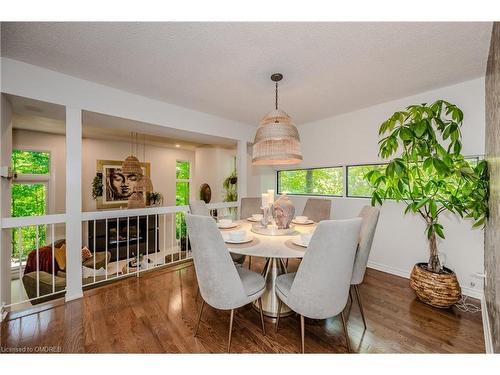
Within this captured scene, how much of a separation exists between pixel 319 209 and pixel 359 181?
2.93ft

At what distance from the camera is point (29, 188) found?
414 centimetres

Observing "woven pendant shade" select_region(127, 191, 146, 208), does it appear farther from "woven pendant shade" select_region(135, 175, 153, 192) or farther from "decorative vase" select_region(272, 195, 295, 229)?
"decorative vase" select_region(272, 195, 295, 229)

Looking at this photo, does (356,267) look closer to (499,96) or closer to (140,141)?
(499,96)

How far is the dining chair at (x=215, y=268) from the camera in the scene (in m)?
1.34

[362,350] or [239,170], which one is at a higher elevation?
[239,170]

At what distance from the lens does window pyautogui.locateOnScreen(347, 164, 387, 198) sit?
3117 mm

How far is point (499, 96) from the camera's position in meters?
1.36

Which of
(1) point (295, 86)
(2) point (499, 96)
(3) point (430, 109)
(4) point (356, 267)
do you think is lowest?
(4) point (356, 267)

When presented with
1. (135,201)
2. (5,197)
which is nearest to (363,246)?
(5,197)

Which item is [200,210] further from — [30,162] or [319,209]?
[30,162]

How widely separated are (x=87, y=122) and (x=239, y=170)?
2351mm

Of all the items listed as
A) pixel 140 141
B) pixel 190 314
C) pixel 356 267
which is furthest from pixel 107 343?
pixel 140 141

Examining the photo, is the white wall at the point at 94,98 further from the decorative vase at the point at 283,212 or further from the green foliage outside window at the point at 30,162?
the green foliage outside window at the point at 30,162

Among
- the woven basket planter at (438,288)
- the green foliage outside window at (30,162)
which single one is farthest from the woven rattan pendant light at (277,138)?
the green foliage outside window at (30,162)
